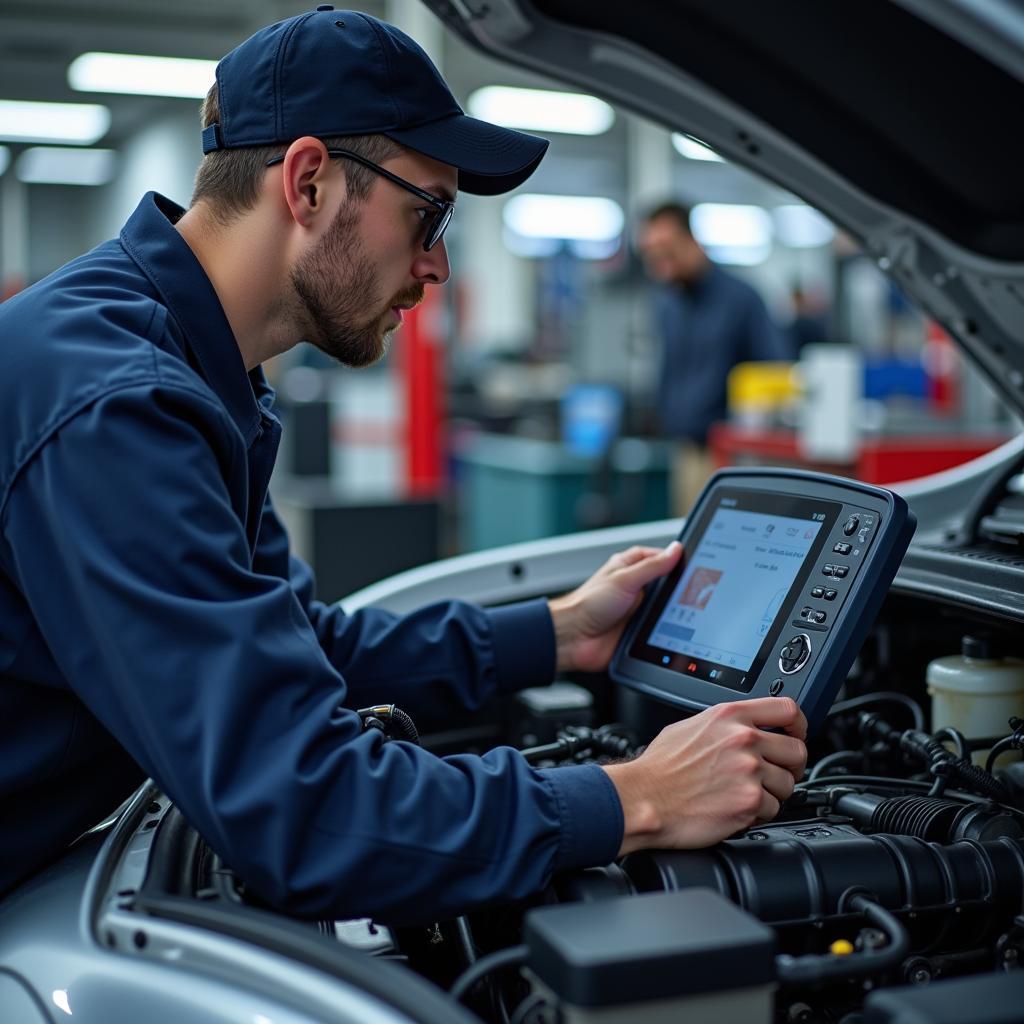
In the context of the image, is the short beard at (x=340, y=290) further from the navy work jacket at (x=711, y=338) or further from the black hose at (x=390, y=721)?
the navy work jacket at (x=711, y=338)

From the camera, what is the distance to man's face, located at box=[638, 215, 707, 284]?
5.16 metres

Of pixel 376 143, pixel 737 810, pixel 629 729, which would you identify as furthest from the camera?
pixel 629 729

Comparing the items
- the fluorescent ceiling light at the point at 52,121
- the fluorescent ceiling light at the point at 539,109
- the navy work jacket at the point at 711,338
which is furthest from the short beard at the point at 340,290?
the fluorescent ceiling light at the point at 52,121

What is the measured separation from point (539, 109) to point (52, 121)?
216 inches

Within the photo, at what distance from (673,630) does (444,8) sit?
31.4 inches

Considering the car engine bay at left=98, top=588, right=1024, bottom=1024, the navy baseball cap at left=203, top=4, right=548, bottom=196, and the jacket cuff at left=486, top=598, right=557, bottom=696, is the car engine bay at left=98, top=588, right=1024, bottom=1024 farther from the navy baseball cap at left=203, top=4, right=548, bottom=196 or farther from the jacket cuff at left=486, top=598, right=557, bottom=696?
the navy baseball cap at left=203, top=4, right=548, bottom=196

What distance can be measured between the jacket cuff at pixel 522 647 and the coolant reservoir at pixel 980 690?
1.59 ft

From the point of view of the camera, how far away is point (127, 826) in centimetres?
117

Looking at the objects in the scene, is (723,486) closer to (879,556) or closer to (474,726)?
(879,556)

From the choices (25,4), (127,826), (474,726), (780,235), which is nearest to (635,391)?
(25,4)

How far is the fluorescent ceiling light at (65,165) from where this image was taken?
1485 cm

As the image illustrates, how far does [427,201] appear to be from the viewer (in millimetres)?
1260

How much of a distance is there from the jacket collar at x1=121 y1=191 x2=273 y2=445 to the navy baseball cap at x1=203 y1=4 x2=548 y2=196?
11cm

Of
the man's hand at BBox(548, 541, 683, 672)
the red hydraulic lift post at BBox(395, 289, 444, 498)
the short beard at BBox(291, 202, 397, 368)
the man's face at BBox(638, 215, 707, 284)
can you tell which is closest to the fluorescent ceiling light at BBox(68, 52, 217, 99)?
the red hydraulic lift post at BBox(395, 289, 444, 498)
